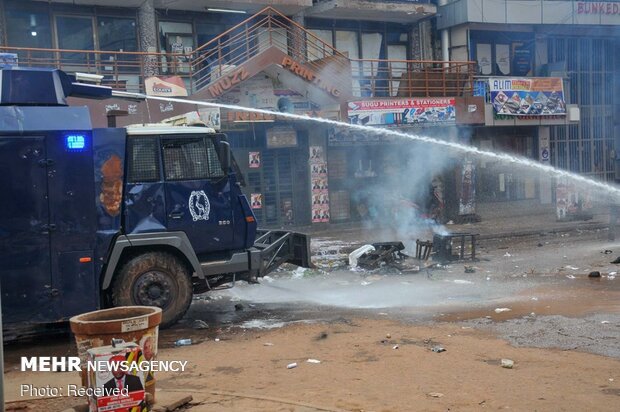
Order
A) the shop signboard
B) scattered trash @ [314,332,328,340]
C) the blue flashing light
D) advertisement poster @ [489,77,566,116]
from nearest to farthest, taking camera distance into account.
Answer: the blue flashing light < scattered trash @ [314,332,328,340] < the shop signboard < advertisement poster @ [489,77,566,116]

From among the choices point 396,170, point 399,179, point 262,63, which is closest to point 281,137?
point 262,63

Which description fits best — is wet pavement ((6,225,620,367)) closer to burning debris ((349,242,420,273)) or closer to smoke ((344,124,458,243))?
burning debris ((349,242,420,273))

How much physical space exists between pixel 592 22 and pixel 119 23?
55.5 feet

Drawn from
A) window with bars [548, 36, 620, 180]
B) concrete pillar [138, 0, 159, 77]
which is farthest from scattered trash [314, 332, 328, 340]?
window with bars [548, 36, 620, 180]

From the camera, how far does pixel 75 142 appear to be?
725cm

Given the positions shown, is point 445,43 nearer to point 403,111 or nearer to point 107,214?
point 403,111

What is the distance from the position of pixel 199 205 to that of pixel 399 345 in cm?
318

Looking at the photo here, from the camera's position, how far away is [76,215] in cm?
726

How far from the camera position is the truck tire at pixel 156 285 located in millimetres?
7992

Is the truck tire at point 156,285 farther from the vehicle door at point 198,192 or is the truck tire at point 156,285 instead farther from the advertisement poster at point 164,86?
the advertisement poster at point 164,86

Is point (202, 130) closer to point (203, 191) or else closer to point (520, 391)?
point (203, 191)

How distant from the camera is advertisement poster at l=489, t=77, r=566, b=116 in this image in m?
21.7

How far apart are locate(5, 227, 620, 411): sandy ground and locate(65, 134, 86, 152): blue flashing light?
2337mm

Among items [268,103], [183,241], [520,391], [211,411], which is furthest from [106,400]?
[268,103]
